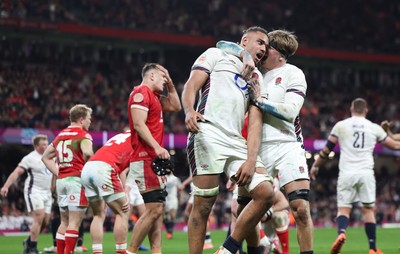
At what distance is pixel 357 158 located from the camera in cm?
1272

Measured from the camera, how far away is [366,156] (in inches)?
499

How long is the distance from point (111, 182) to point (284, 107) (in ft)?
10.1

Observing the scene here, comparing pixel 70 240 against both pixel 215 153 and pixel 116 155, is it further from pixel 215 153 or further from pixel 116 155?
pixel 215 153

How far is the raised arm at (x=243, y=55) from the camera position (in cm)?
707

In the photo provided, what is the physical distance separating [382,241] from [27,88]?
19.3 meters

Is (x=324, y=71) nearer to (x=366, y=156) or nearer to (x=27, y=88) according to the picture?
(x=27, y=88)

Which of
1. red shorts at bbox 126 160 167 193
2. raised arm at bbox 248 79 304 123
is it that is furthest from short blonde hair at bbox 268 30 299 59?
red shorts at bbox 126 160 167 193

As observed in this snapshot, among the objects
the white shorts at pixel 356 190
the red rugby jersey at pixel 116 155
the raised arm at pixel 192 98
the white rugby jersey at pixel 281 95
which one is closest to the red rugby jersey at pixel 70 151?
the red rugby jersey at pixel 116 155

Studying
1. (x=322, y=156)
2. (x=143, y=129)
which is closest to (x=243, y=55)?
(x=143, y=129)

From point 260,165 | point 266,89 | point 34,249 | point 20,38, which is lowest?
point 34,249

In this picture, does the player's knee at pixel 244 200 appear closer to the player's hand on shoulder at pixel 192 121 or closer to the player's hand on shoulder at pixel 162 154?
the player's hand on shoulder at pixel 162 154

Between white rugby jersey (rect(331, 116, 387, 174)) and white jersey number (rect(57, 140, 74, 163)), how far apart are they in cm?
450

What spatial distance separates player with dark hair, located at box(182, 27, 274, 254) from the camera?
→ 6930 millimetres

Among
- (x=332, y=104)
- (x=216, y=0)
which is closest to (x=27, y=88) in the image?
(x=216, y=0)
